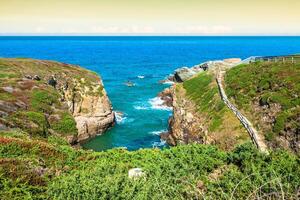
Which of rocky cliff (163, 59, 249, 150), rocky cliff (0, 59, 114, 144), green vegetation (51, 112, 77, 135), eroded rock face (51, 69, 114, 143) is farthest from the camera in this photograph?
eroded rock face (51, 69, 114, 143)

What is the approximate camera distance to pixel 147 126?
214 feet

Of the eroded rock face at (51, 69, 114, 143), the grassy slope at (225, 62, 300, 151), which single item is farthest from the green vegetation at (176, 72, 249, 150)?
the eroded rock face at (51, 69, 114, 143)

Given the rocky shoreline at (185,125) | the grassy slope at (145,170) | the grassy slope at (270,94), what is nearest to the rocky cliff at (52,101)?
the rocky shoreline at (185,125)

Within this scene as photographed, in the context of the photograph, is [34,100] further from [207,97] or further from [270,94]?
[270,94]

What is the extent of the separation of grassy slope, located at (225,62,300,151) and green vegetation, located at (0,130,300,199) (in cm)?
1419

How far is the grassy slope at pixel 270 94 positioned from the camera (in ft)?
128

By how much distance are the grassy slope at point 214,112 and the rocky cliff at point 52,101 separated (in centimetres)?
1581

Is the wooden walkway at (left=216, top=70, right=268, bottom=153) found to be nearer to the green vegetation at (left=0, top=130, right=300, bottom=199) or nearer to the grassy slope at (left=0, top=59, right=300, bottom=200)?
the grassy slope at (left=0, top=59, right=300, bottom=200)

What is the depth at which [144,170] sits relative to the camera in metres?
23.0

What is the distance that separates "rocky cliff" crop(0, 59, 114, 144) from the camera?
4522 cm

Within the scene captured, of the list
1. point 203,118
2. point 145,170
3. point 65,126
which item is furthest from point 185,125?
point 145,170

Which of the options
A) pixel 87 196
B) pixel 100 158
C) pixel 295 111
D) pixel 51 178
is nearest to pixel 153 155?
pixel 100 158

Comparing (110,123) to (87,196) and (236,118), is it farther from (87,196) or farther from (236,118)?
(87,196)

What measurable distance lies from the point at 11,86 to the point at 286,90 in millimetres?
37486
